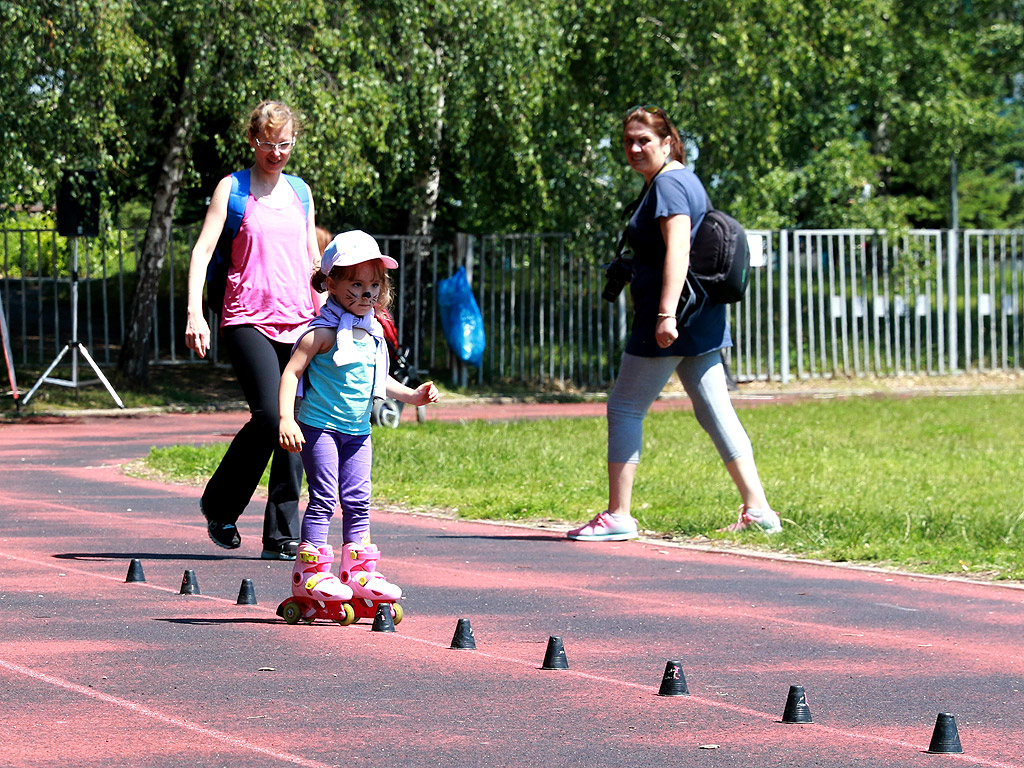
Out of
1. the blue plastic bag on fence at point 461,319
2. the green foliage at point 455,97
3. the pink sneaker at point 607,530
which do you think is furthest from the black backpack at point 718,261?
the blue plastic bag on fence at point 461,319

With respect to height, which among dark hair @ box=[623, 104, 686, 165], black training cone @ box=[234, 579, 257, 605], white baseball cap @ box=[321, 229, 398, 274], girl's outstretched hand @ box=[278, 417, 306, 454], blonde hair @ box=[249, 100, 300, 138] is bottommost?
black training cone @ box=[234, 579, 257, 605]

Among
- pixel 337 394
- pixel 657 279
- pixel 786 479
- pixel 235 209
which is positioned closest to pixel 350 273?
pixel 337 394

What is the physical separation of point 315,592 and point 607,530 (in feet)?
9.65

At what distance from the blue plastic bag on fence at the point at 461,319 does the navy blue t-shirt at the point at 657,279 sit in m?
14.6

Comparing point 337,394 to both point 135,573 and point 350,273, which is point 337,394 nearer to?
point 350,273

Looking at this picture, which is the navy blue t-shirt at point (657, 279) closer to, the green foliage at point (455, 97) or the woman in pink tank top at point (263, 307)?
the woman in pink tank top at point (263, 307)

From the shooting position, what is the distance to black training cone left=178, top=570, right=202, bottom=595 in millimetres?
6539

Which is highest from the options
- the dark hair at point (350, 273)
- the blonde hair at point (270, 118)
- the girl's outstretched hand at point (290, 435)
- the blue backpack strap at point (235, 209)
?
the blonde hair at point (270, 118)

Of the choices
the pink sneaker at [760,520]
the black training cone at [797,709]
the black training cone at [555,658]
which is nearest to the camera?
the black training cone at [797,709]

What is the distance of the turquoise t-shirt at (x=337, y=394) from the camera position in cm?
610

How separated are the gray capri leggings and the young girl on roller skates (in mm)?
2493

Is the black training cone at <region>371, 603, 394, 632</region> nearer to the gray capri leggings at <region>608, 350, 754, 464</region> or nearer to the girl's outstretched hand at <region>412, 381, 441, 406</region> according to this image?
the girl's outstretched hand at <region>412, 381, 441, 406</region>

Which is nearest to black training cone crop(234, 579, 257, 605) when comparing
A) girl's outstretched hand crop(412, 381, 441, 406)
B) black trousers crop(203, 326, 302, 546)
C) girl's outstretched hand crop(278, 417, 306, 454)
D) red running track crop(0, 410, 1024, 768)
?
red running track crop(0, 410, 1024, 768)

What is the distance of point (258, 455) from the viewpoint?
7.43 metres
